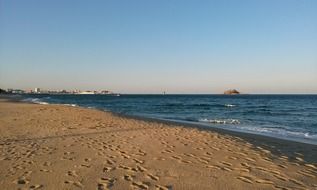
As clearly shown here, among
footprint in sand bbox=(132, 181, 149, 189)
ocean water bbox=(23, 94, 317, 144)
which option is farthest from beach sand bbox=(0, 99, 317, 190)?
ocean water bbox=(23, 94, 317, 144)

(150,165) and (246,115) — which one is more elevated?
(150,165)

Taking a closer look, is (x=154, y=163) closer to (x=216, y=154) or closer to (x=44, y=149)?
(x=216, y=154)

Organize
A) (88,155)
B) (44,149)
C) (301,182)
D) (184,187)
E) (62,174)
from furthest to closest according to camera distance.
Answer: (44,149) → (88,155) → (62,174) → (301,182) → (184,187)

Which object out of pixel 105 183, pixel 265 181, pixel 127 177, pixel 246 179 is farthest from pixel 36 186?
pixel 265 181

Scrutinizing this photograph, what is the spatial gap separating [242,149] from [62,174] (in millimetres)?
5424

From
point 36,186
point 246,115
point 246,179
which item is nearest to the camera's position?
point 36,186

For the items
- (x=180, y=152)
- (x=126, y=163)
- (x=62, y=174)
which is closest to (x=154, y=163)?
(x=126, y=163)

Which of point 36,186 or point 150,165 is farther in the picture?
point 150,165

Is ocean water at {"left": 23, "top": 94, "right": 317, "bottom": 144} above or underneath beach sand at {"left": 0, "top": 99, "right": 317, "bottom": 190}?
underneath

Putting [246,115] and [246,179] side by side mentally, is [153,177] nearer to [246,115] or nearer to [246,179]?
[246,179]

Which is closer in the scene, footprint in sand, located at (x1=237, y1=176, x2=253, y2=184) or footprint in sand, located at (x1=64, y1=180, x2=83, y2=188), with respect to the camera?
footprint in sand, located at (x1=64, y1=180, x2=83, y2=188)

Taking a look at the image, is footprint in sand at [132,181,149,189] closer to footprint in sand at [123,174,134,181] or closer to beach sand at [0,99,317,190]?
beach sand at [0,99,317,190]

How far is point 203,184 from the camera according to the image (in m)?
6.12

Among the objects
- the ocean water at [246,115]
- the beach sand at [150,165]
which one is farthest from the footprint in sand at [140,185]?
the ocean water at [246,115]
